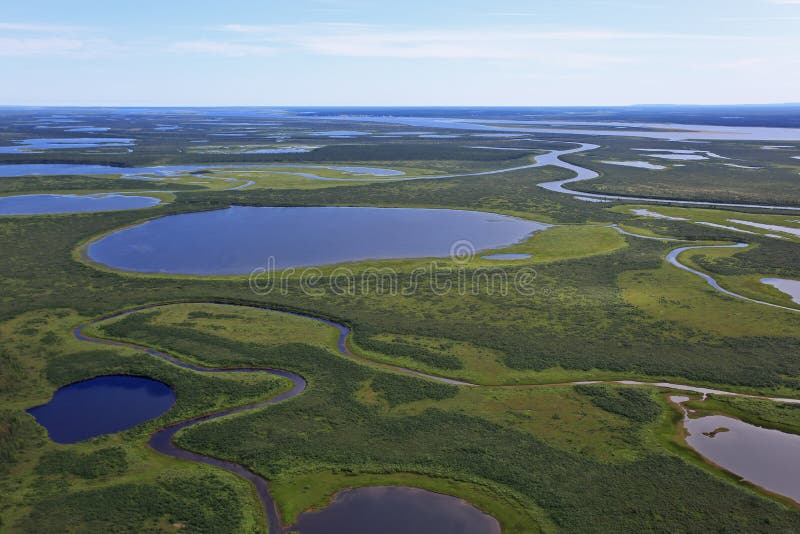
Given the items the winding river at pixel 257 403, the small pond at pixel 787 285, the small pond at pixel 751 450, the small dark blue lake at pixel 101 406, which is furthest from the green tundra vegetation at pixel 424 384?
the small pond at pixel 787 285

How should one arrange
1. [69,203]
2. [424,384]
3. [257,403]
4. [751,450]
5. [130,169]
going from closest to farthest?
[751,450] < [257,403] < [424,384] < [69,203] < [130,169]

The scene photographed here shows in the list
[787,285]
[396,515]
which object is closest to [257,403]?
[396,515]

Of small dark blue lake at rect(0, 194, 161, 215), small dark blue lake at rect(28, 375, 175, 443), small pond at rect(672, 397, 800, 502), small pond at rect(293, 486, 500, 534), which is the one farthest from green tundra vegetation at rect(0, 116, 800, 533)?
small dark blue lake at rect(0, 194, 161, 215)

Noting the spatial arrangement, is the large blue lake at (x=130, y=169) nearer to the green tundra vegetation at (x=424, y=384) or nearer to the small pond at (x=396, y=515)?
the green tundra vegetation at (x=424, y=384)

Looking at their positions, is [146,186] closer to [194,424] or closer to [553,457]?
[194,424]

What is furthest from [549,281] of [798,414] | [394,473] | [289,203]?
[289,203]

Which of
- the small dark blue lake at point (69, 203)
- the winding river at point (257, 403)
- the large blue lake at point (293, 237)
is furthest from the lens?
the small dark blue lake at point (69, 203)

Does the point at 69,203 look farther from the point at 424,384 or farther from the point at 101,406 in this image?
the point at 424,384
